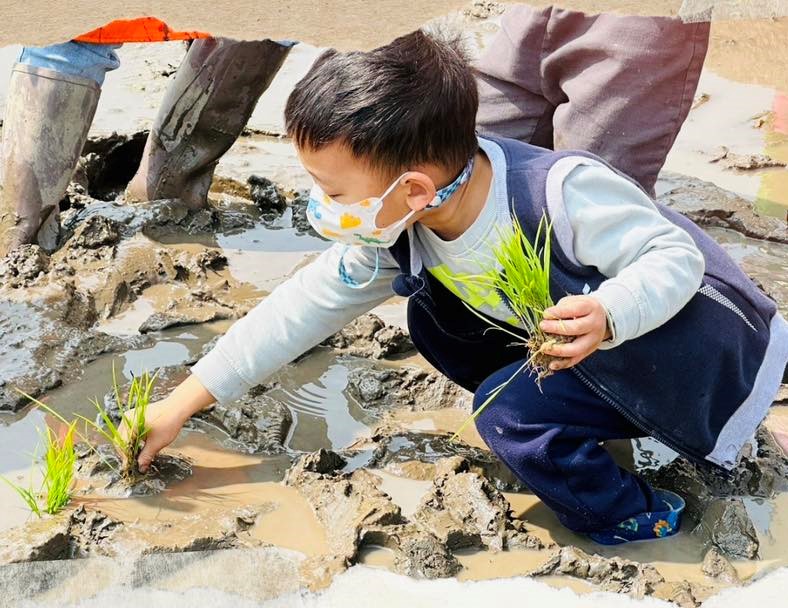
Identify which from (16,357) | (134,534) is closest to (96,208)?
(16,357)

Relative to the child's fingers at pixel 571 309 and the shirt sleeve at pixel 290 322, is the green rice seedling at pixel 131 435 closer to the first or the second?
the shirt sleeve at pixel 290 322

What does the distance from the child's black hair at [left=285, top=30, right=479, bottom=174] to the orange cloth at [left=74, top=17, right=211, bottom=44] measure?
1507 millimetres

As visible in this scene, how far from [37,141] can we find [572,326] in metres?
2.23

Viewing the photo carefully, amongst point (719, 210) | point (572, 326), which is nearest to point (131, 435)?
point (572, 326)

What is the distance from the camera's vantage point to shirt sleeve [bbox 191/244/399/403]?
8.44 feet

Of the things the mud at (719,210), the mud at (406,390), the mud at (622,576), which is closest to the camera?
the mud at (622,576)

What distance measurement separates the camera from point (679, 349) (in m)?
2.31

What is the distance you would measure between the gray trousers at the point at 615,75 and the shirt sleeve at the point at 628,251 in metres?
0.99

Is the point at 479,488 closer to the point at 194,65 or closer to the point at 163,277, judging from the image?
the point at 163,277

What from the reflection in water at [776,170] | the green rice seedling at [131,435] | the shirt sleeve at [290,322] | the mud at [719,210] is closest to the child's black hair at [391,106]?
the shirt sleeve at [290,322]

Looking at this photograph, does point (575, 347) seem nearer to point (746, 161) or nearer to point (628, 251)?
point (628, 251)

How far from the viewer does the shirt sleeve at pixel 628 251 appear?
209 centimetres

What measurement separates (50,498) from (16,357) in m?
0.83

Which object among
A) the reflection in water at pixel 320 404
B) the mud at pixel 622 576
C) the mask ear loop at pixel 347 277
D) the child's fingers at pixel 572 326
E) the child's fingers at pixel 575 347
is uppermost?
the child's fingers at pixel 572 326
